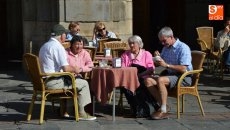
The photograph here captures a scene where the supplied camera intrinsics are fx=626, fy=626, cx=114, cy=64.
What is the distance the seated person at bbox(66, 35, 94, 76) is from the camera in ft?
30.4

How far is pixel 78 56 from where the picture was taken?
30.8 feet

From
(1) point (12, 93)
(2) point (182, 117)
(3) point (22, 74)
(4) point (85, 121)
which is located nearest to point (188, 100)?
(2) point (182, 117)

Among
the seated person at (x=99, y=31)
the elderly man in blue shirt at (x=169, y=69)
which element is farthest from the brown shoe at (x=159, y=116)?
the seated person at (x=99, y=31)

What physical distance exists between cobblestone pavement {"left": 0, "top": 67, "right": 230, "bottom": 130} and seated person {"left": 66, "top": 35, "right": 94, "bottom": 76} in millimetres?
786

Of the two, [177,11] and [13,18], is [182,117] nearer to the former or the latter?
[177,11]

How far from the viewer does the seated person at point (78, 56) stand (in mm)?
9258

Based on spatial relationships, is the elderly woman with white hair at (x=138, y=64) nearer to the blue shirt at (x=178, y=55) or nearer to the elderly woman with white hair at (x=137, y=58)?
the elderly woman with white hair at (x=137, y=58)

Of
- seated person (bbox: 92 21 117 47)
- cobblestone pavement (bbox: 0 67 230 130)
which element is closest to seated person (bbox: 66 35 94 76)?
cobblestone pavement (bbox: 0 67 230 130)

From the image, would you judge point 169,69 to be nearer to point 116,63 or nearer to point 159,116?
point 159,116

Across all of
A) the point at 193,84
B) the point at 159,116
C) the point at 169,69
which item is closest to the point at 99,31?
the point at 169,69

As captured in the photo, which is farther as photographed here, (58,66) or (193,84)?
(193,84)
